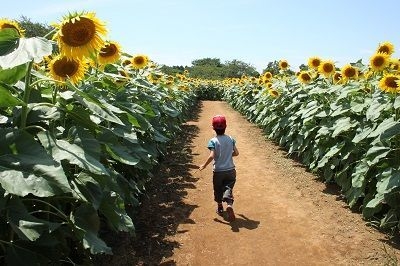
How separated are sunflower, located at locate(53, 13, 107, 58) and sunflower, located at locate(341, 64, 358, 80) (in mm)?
5412

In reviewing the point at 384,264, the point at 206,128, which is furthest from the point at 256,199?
the point at 206,128

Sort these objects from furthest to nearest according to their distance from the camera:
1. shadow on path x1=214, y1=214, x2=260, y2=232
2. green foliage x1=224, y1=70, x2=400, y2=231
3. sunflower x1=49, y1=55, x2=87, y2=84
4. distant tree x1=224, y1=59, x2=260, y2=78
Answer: distant tree x1=224, y1=59, x2=260, y2=78 < shadow on path x1=214, y1=214, x2=260, y2=232 < green foliage x1=224, y1=70, x2=400, y2=231 < sunflower x1=49, y1=55, x2=87, y2=84

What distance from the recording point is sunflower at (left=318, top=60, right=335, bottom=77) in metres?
8.22

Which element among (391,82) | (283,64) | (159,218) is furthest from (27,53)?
(283,64)

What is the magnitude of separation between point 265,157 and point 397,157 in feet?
15.5

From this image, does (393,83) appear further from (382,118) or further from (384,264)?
(384,264)

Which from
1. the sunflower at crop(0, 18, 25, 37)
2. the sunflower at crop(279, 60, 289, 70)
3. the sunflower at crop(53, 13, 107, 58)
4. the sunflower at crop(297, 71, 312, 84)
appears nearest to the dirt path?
the sunflower at crop(297, 71, 312, 84)

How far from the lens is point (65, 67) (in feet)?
10.7

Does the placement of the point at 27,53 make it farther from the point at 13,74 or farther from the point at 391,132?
the point at 391,132

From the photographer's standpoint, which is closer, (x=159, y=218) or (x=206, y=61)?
(x=159, y=218)

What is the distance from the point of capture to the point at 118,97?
191 inches

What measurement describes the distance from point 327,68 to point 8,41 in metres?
6.93

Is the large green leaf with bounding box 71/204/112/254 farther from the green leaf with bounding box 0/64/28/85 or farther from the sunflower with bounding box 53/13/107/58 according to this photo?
the sunflower with bounding box 53/13/107/58

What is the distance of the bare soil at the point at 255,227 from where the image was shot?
4.56 meters
